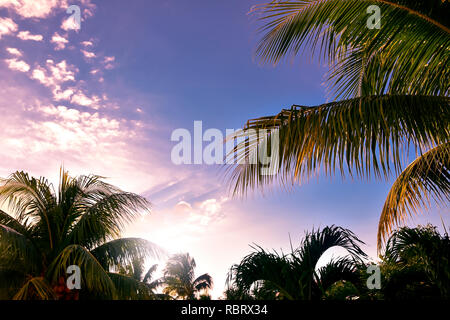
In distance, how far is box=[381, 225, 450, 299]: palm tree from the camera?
5.04 meters

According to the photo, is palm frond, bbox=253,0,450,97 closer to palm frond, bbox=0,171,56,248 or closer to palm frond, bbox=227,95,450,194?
palm frond, bbox=227,95,450,194

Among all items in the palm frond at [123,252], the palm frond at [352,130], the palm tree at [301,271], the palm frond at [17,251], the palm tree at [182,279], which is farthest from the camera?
the palm tree at [182,279]

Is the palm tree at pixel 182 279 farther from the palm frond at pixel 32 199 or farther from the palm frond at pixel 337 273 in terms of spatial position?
the palm frond at pixel 337 273

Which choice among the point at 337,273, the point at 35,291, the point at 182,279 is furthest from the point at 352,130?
the point at 182,279

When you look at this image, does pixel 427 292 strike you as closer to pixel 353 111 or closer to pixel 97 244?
pixel 353 111

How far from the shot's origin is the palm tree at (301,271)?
502 centimetres

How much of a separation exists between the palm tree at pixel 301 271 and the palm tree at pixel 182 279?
994 inches

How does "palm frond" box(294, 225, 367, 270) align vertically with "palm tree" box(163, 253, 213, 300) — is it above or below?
above

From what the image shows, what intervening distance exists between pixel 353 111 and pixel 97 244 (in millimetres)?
8067

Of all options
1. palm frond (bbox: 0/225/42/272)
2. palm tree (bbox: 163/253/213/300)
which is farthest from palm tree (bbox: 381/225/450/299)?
palm tree (bbox: 163/253/213/300)

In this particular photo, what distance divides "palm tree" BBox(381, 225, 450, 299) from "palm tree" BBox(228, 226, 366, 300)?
81cm

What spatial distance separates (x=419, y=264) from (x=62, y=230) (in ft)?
26.2

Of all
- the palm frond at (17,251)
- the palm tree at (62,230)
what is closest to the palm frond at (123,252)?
the palm tree at (62,230)
